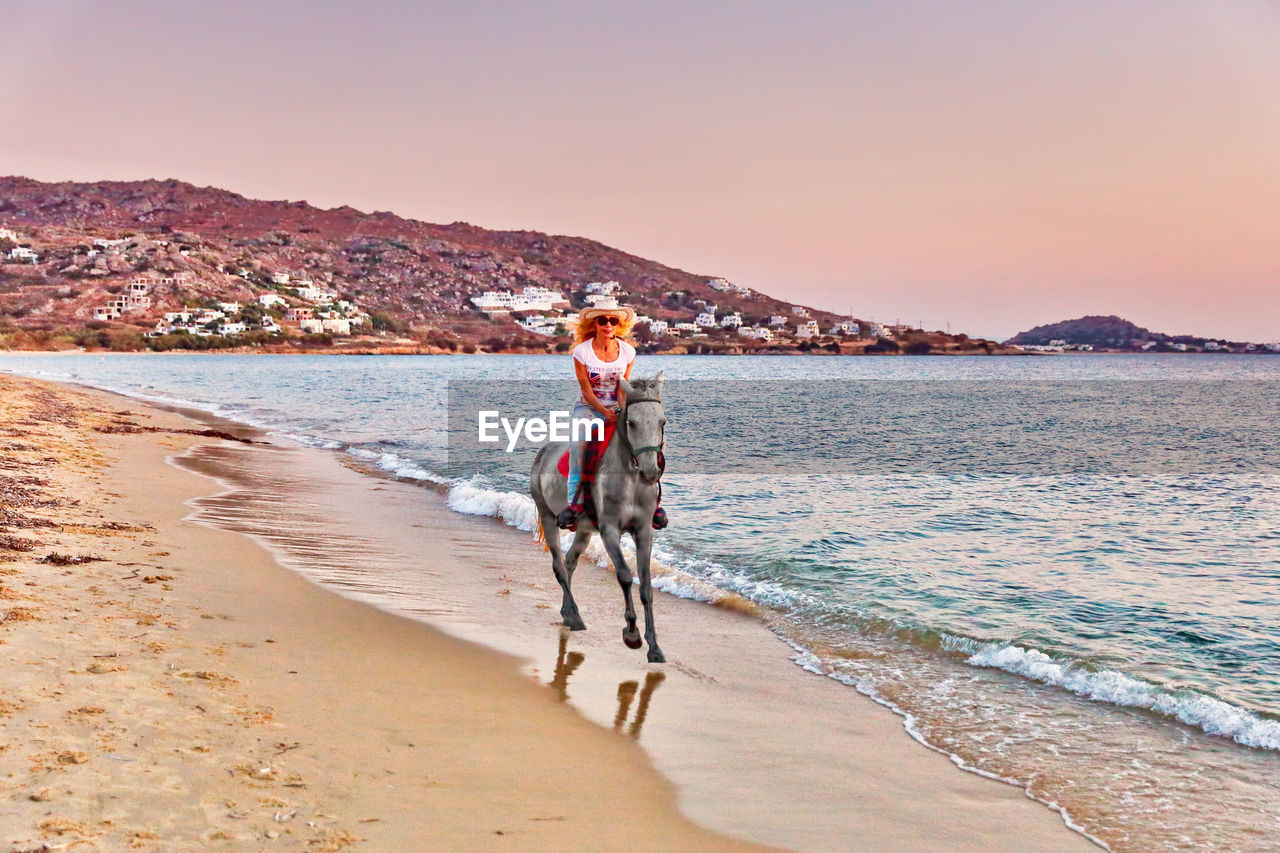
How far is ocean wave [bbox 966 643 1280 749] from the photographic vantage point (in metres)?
8.09

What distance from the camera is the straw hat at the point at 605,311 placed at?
31.5 feet

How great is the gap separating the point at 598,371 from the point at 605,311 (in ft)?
A: 2.15

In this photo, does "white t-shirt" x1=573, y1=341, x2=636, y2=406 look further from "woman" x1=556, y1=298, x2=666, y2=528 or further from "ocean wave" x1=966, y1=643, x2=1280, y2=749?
"ocean wave" x1=966, y1=643, x2=1280, y2=749

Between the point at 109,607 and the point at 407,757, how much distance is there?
4133 mm

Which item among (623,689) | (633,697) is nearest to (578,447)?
(623,689)

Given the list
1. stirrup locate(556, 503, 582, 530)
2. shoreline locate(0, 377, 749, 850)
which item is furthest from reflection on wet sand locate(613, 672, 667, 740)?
stirrup locate(556, 503, 582, 530)

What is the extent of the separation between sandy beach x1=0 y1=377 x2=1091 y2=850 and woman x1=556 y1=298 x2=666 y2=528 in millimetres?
1845

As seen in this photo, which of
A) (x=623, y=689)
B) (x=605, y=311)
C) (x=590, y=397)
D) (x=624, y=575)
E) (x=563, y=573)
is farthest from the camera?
(x=563, y=573)

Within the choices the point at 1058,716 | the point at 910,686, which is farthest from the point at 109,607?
the point at 1058,716

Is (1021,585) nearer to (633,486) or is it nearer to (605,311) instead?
Answer: (633,486)

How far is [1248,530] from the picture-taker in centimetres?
2064

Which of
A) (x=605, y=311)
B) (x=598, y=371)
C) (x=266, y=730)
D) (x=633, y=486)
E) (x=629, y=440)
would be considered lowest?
(x=266, y=730)

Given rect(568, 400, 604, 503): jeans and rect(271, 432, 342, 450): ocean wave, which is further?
rect(271, 432, 342, 450): ocean wave

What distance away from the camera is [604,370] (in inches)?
376
